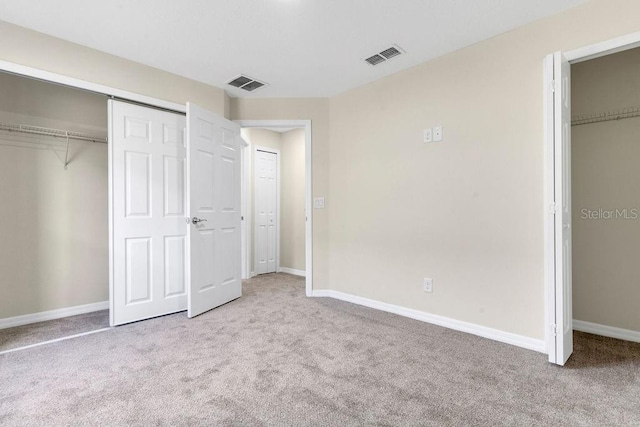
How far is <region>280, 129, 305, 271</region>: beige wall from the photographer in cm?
546

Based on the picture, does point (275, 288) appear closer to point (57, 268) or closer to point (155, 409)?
point (57, 268)

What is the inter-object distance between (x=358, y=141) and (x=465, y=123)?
119 cm

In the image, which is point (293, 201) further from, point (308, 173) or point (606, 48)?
point (606, 48)

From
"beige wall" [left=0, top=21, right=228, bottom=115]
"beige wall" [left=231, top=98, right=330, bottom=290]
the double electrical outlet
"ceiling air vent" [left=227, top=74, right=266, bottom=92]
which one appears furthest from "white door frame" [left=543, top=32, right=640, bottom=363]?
"beige wall" [left=0, top=21, right=228, bottom=115]

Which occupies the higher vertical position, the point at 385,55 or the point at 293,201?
the point at 385,55

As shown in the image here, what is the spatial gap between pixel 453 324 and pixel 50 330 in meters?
3.58

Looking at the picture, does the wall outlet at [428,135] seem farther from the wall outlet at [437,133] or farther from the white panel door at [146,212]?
the white panel door at [146,212]

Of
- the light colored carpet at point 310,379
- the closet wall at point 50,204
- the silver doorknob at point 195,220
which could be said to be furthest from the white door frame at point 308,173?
the closet wall at point 50,204

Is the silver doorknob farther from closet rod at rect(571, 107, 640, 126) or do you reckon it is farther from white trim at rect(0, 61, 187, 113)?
closet rod at rect(571, 107, 640, 126)

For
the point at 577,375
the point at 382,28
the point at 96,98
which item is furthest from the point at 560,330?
the point at 96,98

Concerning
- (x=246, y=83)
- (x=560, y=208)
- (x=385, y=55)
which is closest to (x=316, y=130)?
(x=246, y=83)

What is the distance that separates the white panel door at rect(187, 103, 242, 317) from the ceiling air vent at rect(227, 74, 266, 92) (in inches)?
16.4

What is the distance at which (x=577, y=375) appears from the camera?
6.51ft

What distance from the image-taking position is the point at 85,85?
2.72 meters
